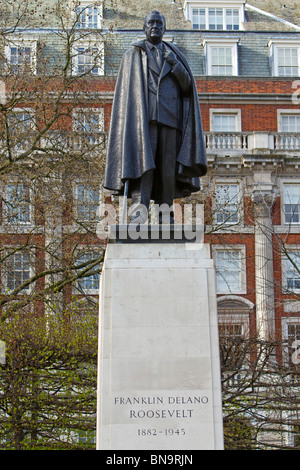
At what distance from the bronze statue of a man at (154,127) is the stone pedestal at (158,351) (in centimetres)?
96

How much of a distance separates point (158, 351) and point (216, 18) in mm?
35829

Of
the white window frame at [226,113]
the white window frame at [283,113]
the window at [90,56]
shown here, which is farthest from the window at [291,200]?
the window at [90,56]

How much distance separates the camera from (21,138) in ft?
63.0

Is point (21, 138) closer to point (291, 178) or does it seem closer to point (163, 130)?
point (163, 130)

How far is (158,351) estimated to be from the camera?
7.73 metres

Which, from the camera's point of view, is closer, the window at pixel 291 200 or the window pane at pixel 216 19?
the window at pixel 291 200

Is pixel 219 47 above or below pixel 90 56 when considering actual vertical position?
above

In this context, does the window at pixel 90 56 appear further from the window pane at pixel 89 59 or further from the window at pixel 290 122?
the window at pixel 290 122

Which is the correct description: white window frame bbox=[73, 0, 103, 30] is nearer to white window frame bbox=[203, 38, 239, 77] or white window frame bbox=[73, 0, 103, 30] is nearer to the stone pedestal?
white window frame bbox=[203, 38, 239, 77]

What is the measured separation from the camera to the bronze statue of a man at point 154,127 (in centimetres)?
879

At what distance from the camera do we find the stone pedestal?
7426 mm

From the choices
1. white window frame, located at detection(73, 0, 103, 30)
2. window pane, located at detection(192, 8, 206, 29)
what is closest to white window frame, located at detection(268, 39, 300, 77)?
window pane, located at detection(192, 8, 206, 29)

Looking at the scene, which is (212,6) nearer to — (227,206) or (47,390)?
(227,206)

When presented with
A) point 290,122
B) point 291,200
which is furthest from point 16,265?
point 290,122
